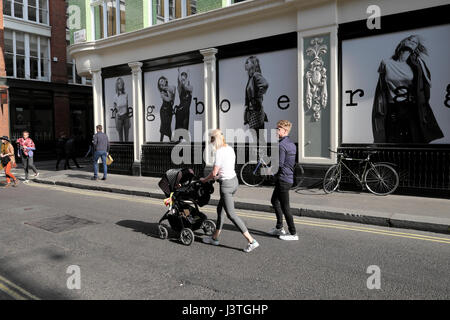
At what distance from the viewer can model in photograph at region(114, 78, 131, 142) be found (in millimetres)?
14211

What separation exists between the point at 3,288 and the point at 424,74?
910cm

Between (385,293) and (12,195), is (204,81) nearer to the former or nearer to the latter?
(12,195)

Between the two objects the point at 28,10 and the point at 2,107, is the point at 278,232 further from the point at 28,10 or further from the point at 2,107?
the point at 28,10

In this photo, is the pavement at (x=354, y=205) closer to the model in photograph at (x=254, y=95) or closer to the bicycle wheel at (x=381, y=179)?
the bicycle wheel at (x=381, y=179)

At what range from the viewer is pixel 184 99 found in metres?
12.4

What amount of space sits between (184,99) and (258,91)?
A: 9.78 ft

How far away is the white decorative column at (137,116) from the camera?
44.1 ft

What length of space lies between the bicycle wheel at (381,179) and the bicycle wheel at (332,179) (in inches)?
26.3

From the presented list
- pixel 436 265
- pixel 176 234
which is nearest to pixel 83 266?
pixel 176 234

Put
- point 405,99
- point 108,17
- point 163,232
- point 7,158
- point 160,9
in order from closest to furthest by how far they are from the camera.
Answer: point 163,232 → point 405,99 → point 7,158 → point 160,9 → point 108,17

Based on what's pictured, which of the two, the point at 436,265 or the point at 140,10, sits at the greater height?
the point at 140,10

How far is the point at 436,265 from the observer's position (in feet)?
14.2

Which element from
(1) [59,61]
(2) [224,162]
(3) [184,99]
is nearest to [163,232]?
(2) [224,162]

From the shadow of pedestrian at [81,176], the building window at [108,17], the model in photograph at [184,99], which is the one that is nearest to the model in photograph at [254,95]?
the model in photograph at [184,99]
